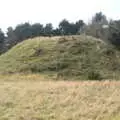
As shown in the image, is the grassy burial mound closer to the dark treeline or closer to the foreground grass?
the foreground grass

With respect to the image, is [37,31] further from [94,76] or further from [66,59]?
[94,76]

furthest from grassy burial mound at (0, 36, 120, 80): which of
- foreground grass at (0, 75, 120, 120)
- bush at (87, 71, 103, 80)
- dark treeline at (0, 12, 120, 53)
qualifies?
dark treeline at (0, 12, 120, 53)

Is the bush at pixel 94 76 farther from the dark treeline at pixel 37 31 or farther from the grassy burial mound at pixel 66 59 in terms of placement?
the dark treeline at pixel 37 31

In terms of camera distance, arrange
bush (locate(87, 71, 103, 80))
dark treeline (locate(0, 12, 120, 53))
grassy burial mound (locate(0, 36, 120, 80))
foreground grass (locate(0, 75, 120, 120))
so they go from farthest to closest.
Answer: dark treeline (locate(0, 12, 120, 53)) → grassy burial mound (locate(0, 36, 120, 80)) → bush (locate(87, 71, 103, 80)) → foreground grass (locate(0, 75, 120, 120))

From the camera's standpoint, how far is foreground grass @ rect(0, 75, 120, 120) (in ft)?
37.8

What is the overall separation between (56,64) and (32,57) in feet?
12.0

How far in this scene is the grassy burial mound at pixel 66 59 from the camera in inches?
1315

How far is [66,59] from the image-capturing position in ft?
120

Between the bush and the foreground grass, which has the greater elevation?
the foreground grass

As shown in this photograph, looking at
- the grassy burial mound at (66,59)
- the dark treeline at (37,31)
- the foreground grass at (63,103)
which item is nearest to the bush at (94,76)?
the grassy burial mound at (66,59)

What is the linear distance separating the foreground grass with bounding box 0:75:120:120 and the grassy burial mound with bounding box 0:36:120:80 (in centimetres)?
1401

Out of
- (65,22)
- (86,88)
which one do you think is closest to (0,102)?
(86,88)

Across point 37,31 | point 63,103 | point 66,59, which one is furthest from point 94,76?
point 37,31

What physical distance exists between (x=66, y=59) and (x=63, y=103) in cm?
2356
